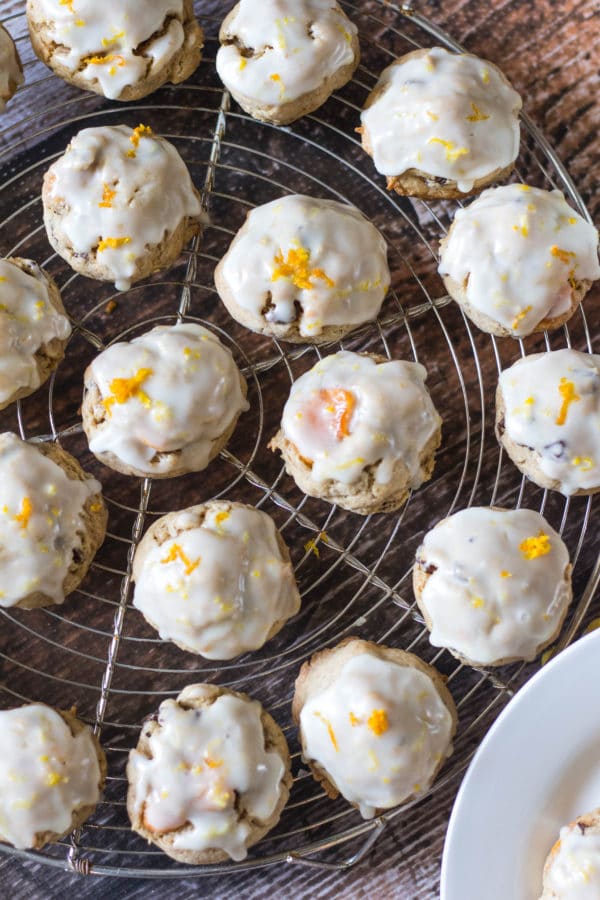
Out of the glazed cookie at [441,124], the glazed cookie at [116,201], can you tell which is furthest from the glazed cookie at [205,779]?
the glazed cookie at [441,124]

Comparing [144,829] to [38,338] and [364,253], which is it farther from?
[364,253]

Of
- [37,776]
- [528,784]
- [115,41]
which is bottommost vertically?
[37,776]

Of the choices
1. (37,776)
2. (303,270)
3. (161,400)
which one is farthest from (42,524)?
(303,270)

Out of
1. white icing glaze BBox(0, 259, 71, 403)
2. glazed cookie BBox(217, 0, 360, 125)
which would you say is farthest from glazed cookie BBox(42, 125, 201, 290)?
glazed cookie BBox(217, 0, 360, 125)

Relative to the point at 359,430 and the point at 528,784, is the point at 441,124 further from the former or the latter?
the point at 528,784

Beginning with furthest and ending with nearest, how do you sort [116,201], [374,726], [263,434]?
[263,434], [116,201], [374,726]

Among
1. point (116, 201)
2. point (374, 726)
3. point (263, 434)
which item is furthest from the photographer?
point (263, 434)

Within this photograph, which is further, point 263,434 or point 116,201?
point 263,434

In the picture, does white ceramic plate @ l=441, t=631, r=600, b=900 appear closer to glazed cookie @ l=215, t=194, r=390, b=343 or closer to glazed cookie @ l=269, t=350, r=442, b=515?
glazed cookie @ l=269, t=350, r=442, b=515
